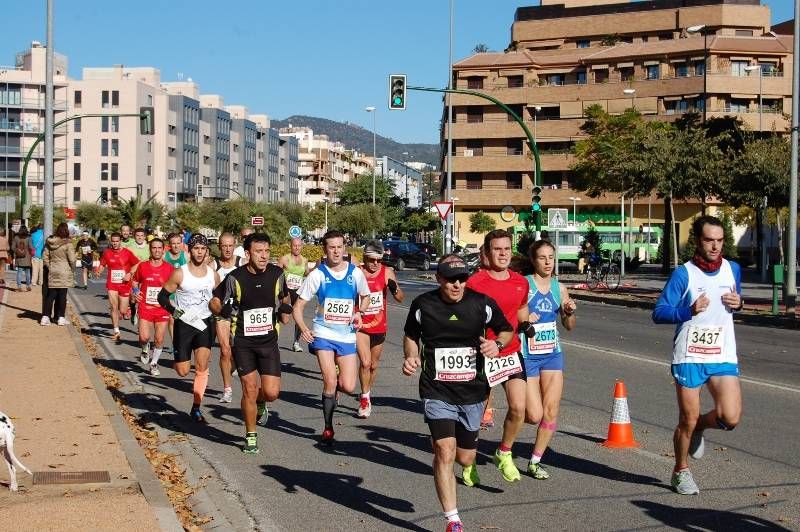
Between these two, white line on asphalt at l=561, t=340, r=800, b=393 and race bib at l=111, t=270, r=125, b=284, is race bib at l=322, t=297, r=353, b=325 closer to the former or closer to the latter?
white line on asphalt at l=561, t=340, r=800, b=393

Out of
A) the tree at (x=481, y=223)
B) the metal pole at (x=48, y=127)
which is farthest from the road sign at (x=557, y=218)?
the tree at (x=481, y=223)

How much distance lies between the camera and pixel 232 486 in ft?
26.0

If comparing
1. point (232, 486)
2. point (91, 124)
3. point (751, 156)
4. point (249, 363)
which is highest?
point (91, 124)

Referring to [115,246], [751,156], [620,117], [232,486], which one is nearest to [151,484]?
[232,486]

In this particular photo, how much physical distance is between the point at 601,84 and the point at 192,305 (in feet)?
240

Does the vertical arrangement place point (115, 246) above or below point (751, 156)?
below

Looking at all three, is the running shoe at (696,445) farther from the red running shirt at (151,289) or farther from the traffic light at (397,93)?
the traffic light at (397,93)

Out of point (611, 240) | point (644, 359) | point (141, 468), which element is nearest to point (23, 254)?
point (644, 359)

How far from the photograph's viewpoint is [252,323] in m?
9.19

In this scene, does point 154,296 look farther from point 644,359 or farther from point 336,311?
point 644,359

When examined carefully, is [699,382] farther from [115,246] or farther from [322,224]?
[322,224]

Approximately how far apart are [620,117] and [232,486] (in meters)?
59.8

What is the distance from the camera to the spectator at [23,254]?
101 ft

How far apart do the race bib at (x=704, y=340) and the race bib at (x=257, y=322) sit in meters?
Result: 3.47
